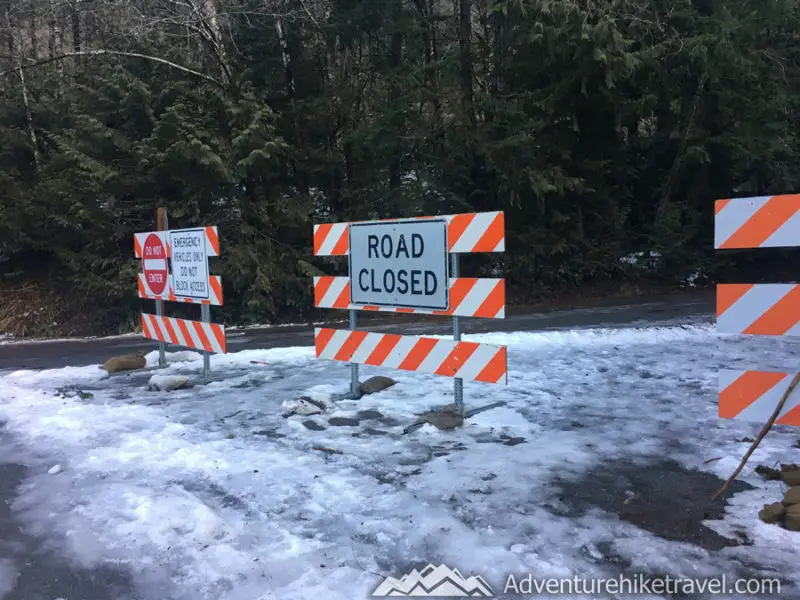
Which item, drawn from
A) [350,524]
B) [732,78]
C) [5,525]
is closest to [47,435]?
[5,525]

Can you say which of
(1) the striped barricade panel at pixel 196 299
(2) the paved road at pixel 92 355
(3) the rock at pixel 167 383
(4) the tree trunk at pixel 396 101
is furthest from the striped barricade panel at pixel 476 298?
(4) the tree trunk at pixel 396 101

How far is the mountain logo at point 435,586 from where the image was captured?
11.2 ft

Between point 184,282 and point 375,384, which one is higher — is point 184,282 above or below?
above

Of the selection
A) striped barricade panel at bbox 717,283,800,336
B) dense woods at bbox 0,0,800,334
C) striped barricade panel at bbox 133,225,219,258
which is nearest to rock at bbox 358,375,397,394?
striped barricade panel at bbox 133,225,219,258

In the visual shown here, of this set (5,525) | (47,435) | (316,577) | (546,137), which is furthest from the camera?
(546,137)

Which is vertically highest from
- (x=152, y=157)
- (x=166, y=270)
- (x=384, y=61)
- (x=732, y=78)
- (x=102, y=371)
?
(x=384, y=61)

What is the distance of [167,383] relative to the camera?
331 inches

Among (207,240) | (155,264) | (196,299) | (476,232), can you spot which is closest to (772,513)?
(476,232)

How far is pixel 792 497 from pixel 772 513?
0.19 meters

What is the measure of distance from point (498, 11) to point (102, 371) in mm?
12337

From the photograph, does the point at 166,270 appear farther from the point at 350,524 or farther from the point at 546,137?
the point at 546,137

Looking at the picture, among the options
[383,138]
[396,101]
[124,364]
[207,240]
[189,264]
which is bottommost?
[124,364]

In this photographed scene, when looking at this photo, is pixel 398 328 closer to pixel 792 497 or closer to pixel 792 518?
pixel 792 497

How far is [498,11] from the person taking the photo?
1578cm
